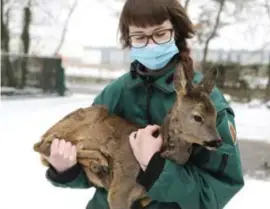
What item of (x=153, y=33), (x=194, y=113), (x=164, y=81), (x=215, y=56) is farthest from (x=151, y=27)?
(x=215, y=56)

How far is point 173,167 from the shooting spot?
1.30 metres

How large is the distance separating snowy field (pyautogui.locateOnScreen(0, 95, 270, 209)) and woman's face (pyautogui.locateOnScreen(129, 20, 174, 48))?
9.94 feet

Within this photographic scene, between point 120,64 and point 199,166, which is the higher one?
point 199,166

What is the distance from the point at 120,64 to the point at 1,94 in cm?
261

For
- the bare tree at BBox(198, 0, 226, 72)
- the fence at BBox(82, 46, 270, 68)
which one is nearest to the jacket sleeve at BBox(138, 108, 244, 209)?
the fence at BBox(82, 46, 270, 68)

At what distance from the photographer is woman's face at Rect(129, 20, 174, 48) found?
141 centimetres

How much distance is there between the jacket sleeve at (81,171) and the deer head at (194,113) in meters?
0.21

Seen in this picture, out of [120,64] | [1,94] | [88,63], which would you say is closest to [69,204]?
[120,64]

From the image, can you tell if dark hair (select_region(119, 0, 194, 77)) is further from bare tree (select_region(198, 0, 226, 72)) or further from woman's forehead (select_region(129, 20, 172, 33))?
bare tree (select_region(198, 0, 226, 72))

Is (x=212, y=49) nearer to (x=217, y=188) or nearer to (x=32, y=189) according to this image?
(x=32, y=189)

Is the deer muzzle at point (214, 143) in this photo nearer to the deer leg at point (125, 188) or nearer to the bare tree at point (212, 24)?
the deer leg at point (125, 188)

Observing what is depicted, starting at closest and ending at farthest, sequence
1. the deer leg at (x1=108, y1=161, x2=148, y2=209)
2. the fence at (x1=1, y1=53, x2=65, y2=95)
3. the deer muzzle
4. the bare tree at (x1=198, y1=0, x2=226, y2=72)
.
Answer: the deer muzzle → the deer leg at (x1=108, y1=161, x2=148, y2=209) → the bare tree at (x1=198, y1=0, x2=226, y2=72) → the fence at (x1=1, y1=53, x2=65, y2=95)

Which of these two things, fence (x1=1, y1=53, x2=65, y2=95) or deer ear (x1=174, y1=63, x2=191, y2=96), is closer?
deer ear (x1=174, y1=63, x2=191, y2=96)

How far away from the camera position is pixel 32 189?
4.82 m
